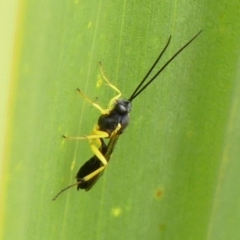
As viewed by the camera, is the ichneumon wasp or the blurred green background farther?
the ichneumon wasp

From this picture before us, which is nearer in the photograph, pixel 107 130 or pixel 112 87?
pixel 112 87

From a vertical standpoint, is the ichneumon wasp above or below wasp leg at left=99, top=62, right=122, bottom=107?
below

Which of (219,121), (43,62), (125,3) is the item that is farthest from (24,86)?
(219,121)

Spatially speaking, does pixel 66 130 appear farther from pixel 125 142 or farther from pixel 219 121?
pixel 219 121

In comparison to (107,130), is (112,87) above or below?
above
